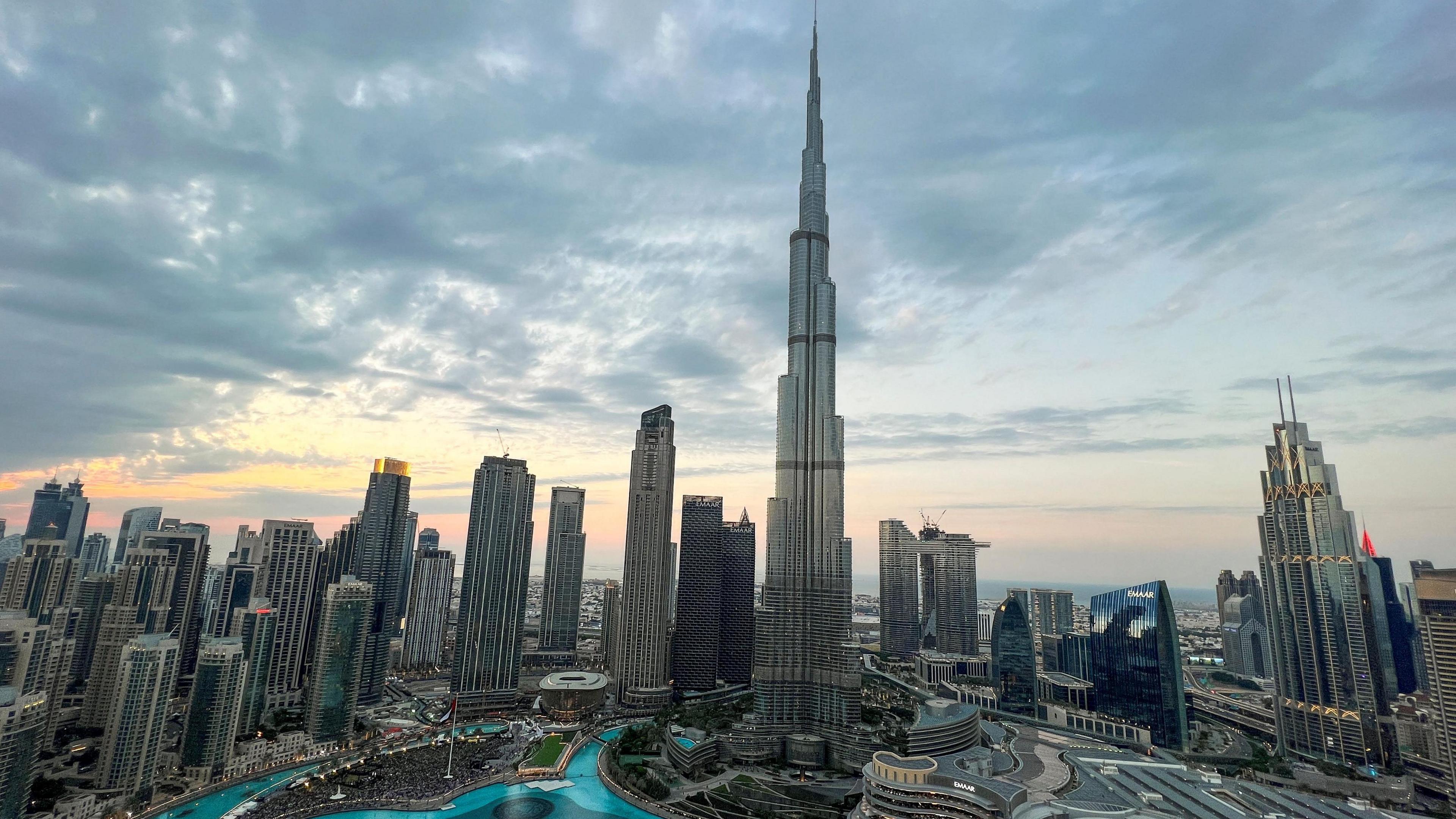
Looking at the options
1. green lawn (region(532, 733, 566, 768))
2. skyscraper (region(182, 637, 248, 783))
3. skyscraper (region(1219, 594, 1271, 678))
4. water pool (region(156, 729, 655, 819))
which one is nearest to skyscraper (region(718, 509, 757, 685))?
green lawn (region(532, 733, 566, 768))

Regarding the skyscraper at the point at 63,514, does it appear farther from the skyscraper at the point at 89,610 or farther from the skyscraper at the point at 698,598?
the skyscraper at the point at 698,598

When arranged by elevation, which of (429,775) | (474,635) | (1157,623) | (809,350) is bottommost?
(429,775)

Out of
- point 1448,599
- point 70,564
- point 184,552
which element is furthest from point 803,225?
point 70,564

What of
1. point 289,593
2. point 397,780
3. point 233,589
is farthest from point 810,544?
point 233,589

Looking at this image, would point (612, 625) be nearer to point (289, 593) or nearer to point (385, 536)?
point (385, 536)

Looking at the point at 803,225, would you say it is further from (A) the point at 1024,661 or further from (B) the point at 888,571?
(B) the point at 888,571

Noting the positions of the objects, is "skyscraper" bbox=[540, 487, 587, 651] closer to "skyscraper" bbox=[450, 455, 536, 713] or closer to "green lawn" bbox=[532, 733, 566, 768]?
"skyscraper" bbox=[450, 455, 536, 713]

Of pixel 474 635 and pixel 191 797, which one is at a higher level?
pixel 474 635
